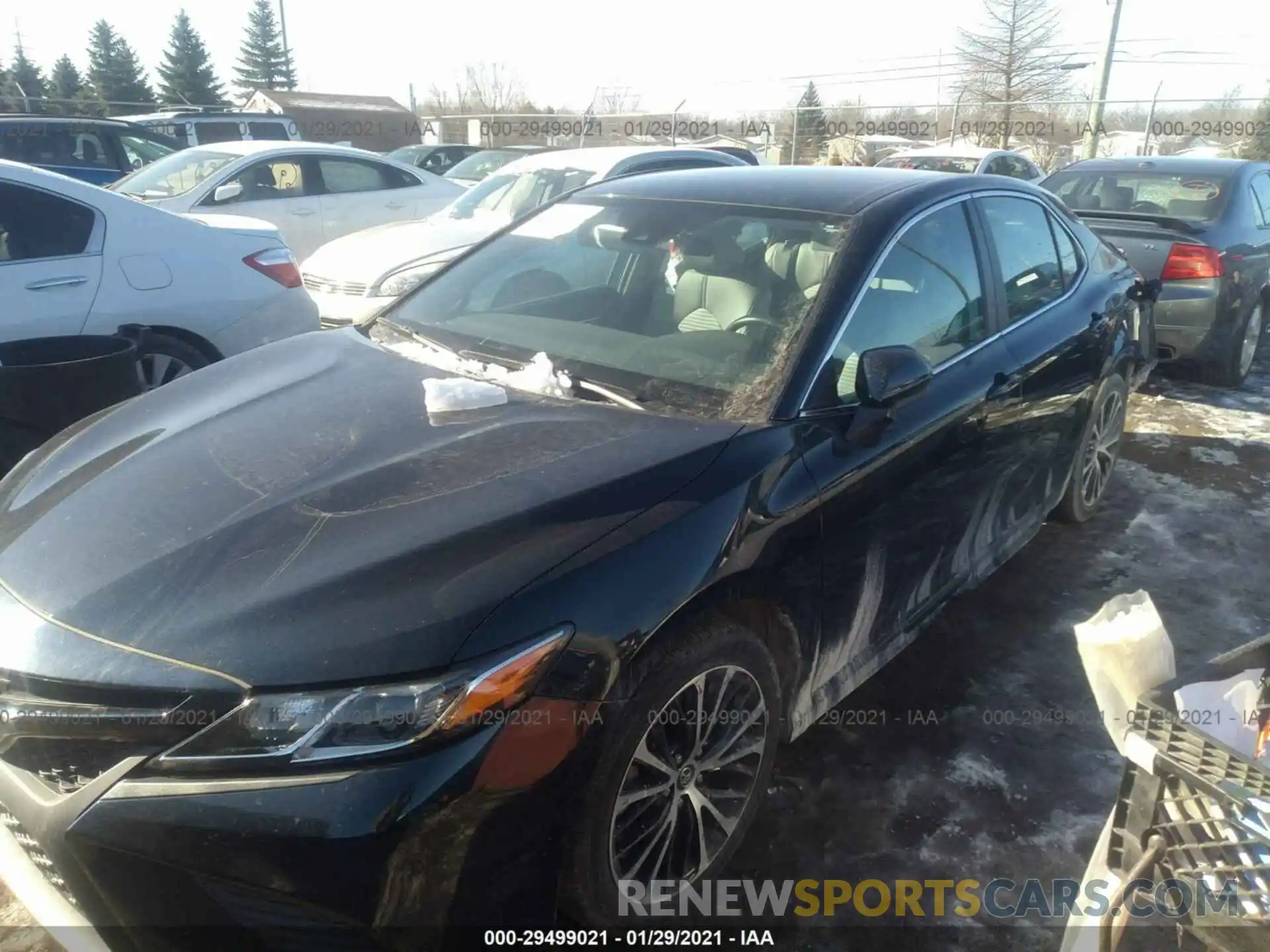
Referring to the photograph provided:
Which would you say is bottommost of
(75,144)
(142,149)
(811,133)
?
(811,133)

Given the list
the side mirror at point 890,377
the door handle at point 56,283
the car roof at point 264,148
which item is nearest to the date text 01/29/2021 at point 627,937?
the side mirror at point 890,377

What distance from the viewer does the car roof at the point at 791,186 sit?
3.02m

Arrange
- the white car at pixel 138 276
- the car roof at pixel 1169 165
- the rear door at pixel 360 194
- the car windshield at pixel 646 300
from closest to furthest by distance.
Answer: the car windshield at pixel 646 300 → the white car at pixel 138 276 → the car roof at pixel 1169 165 → the rear door at pixel 360 194

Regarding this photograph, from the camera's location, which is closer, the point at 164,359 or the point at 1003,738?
the point at 1003,738

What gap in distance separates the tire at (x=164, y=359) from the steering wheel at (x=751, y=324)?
9.80 feet

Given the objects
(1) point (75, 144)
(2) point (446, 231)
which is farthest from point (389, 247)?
(1) point (75, 144)

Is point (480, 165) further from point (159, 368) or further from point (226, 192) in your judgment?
point (159, 368)

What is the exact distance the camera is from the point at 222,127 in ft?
52.9

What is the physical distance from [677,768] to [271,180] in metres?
8.24

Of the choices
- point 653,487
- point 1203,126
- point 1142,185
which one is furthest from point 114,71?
point 653,487

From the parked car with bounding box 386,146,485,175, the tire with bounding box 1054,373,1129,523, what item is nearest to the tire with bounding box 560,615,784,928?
the tire with bounding box 1054,373,1129,523

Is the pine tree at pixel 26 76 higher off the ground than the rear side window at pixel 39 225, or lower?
higher

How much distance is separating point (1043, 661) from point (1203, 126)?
2290cm

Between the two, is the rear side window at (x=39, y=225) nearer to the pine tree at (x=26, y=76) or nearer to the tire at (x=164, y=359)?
the tire at (x=164, y=359)
